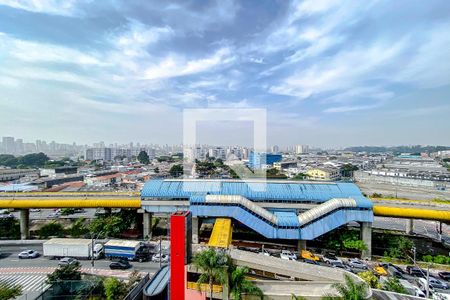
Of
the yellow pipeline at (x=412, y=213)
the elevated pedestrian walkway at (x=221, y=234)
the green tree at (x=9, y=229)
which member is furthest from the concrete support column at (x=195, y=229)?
the green tree at (x=9, y=229)

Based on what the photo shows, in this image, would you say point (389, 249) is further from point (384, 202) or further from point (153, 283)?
point (153, 283)

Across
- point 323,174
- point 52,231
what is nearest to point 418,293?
point 52,231

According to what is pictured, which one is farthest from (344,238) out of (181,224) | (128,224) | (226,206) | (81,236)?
(81,236)

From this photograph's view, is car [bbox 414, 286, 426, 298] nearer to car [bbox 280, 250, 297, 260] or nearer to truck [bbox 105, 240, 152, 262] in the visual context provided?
car [bbox 280, 250, 297, 260]

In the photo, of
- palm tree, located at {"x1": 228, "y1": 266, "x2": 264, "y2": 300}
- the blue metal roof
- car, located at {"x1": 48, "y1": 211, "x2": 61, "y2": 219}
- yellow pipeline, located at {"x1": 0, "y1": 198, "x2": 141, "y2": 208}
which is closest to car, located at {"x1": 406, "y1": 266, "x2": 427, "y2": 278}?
the blue metal roof

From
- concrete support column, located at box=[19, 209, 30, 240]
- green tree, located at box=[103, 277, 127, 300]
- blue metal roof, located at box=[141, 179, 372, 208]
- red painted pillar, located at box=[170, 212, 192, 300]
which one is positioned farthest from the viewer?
concrete support column, located at box=[19, 209, 30, 240]

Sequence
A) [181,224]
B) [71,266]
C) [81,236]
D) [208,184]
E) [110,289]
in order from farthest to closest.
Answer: [208,184] < [81,236] < [71,266] < [110,289] < [181,224]
